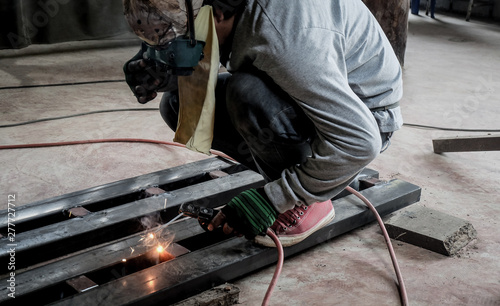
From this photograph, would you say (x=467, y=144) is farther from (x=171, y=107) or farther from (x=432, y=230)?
(x=171, y=107)

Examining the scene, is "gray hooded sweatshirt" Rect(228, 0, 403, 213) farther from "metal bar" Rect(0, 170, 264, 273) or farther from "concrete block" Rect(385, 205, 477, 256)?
"metal bar" Rect(0, 170, 264, 273)

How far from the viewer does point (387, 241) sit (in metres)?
1.80

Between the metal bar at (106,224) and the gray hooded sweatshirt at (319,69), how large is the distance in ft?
1.87

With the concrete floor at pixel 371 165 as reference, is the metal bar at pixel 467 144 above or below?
above

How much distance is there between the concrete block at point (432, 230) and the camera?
1796mm

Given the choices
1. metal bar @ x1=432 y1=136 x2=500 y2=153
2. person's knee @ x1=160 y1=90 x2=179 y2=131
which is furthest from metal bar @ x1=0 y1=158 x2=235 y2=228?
metal bar @ x1=432 y1=136 x2=500 y2=153

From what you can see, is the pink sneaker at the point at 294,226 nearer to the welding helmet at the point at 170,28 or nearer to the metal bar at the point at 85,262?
the metal bar at the point at 85,262

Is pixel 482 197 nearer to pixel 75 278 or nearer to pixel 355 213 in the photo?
pixel 355 213

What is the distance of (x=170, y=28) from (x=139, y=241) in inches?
27.8

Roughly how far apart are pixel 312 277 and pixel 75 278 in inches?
26.8

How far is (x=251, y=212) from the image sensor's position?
1502 mm

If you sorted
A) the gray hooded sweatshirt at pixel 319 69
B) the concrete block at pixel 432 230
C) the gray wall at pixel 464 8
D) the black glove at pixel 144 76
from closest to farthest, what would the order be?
the gray hooded sweatshirt at pixel 319 69, the black glove at pixel 144 76, the concrete block at pixel 432 230, the gray wall at pixel 464 8

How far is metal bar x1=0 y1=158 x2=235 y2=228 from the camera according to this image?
1888 mm

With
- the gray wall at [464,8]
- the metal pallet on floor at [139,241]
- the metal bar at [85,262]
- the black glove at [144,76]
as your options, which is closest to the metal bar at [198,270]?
the metal pallet on floor at [139,241]
